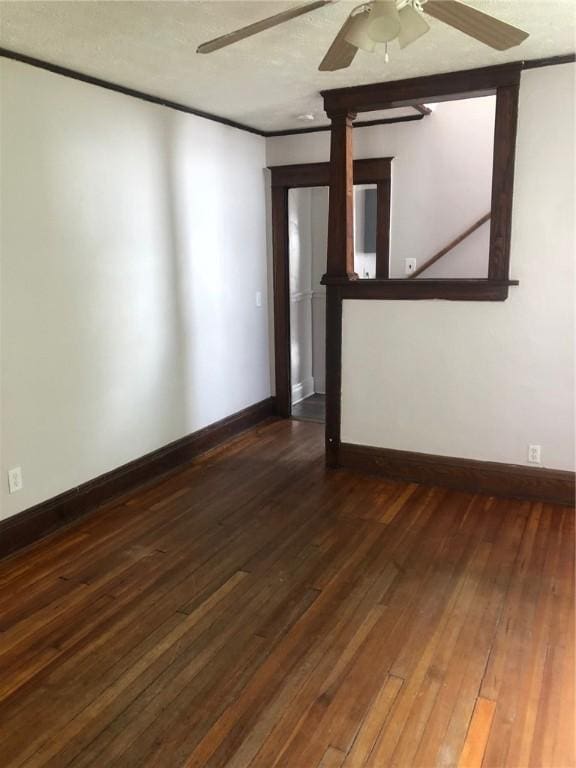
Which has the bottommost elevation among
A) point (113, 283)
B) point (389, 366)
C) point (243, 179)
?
point (389, 366)

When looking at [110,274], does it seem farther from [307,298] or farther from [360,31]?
[307,298]

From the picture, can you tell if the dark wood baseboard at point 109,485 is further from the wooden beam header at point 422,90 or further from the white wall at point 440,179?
the wooden beam header at point 422,90

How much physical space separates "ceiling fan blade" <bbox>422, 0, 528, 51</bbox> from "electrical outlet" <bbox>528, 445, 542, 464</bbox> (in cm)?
226

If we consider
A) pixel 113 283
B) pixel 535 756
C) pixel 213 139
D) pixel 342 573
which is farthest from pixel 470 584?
pixel 213 139

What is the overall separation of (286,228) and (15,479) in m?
3.05

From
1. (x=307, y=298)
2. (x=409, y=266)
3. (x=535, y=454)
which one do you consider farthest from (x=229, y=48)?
(x=307, y=298)

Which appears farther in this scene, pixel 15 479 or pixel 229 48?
pixel 15 479

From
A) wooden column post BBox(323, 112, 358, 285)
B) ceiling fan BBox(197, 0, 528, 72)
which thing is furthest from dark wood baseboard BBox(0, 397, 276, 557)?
ceiling fan BBox(197, 0, 528, 72)

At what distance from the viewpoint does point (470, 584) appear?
2.76 meters

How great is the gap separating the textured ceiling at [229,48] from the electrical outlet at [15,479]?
203 centimetres

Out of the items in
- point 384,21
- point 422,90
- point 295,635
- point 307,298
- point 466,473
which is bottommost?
point 295,635

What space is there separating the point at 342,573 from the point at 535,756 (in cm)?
116

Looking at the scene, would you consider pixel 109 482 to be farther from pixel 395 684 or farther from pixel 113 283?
pixel 395 684

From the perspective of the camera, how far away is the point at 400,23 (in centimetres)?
192
